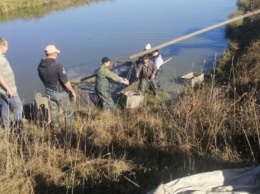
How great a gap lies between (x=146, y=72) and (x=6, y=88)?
4.98m

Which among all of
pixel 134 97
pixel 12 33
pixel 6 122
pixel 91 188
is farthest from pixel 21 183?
pixel 12 33

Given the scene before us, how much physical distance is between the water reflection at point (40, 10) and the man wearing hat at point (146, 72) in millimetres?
16046

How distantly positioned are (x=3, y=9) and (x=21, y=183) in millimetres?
24006

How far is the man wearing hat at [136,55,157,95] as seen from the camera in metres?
9.73

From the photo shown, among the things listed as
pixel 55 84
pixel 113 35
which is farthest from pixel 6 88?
pixel 113 35

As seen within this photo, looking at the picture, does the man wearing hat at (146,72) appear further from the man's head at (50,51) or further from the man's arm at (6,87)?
the man's arm at (6,87)

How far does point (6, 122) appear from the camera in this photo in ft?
19.5

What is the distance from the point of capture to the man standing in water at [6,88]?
536 cm

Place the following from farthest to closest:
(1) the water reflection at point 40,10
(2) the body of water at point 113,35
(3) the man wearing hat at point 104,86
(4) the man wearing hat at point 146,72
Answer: (1) the water reflection at point 40,10 → (2) the body of water at point 113,35 → (4) the man wearing hat at point 146,72 → (3) the man wearing hat at point 104,86

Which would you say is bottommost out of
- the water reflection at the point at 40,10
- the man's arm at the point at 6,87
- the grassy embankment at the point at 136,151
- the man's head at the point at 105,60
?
the grassy embankment at the point at 136,151

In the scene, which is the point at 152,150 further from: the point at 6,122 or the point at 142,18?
the point at 142,18

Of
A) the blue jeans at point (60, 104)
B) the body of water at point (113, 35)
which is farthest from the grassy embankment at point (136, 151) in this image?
the body of water at point (113, 35)

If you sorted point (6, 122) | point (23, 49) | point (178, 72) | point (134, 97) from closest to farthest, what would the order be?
point (6, 122)
point (134, 97)
point (178, 72)
point (23, 49)

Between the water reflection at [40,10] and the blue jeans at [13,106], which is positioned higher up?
the water reflection at [40,10]
